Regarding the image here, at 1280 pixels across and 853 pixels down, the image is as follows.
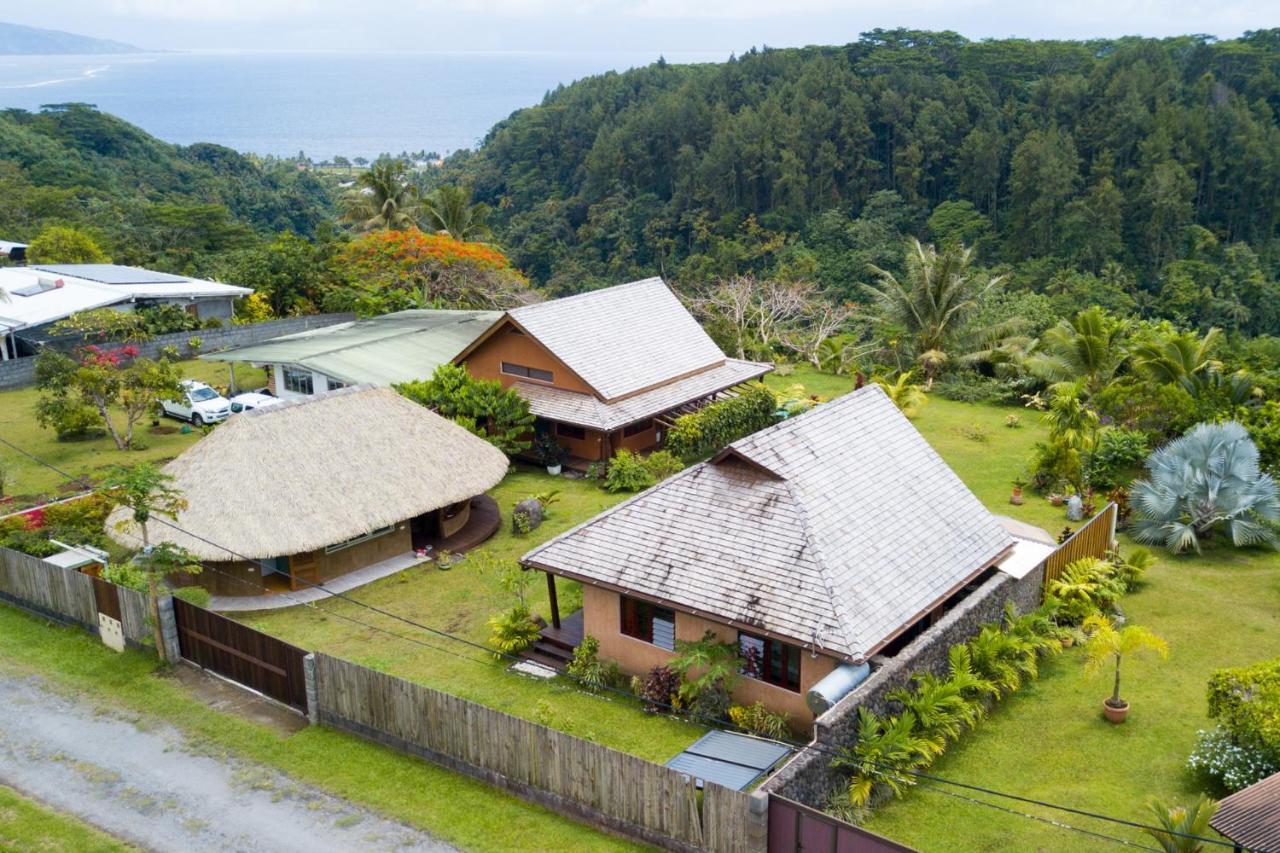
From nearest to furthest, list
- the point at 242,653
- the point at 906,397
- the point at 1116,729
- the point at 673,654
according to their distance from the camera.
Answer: the point at 1116,729
the point at 673,654
the point at 242,653
the point at 906,397

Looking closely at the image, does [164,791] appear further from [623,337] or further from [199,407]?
[199,407]

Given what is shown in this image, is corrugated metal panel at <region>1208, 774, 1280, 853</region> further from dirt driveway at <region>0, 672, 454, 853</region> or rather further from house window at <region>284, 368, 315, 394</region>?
house window at <region>284, 368, 315, 394</region>

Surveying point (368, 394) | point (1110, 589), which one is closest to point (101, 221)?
point (368, 394)

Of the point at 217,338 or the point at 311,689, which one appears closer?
the point at 311,689

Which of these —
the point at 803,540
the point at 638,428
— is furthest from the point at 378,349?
the point at 803,540

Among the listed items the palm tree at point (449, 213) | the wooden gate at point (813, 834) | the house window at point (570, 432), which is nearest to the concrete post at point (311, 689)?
the wooden gate at point (813, 834)
